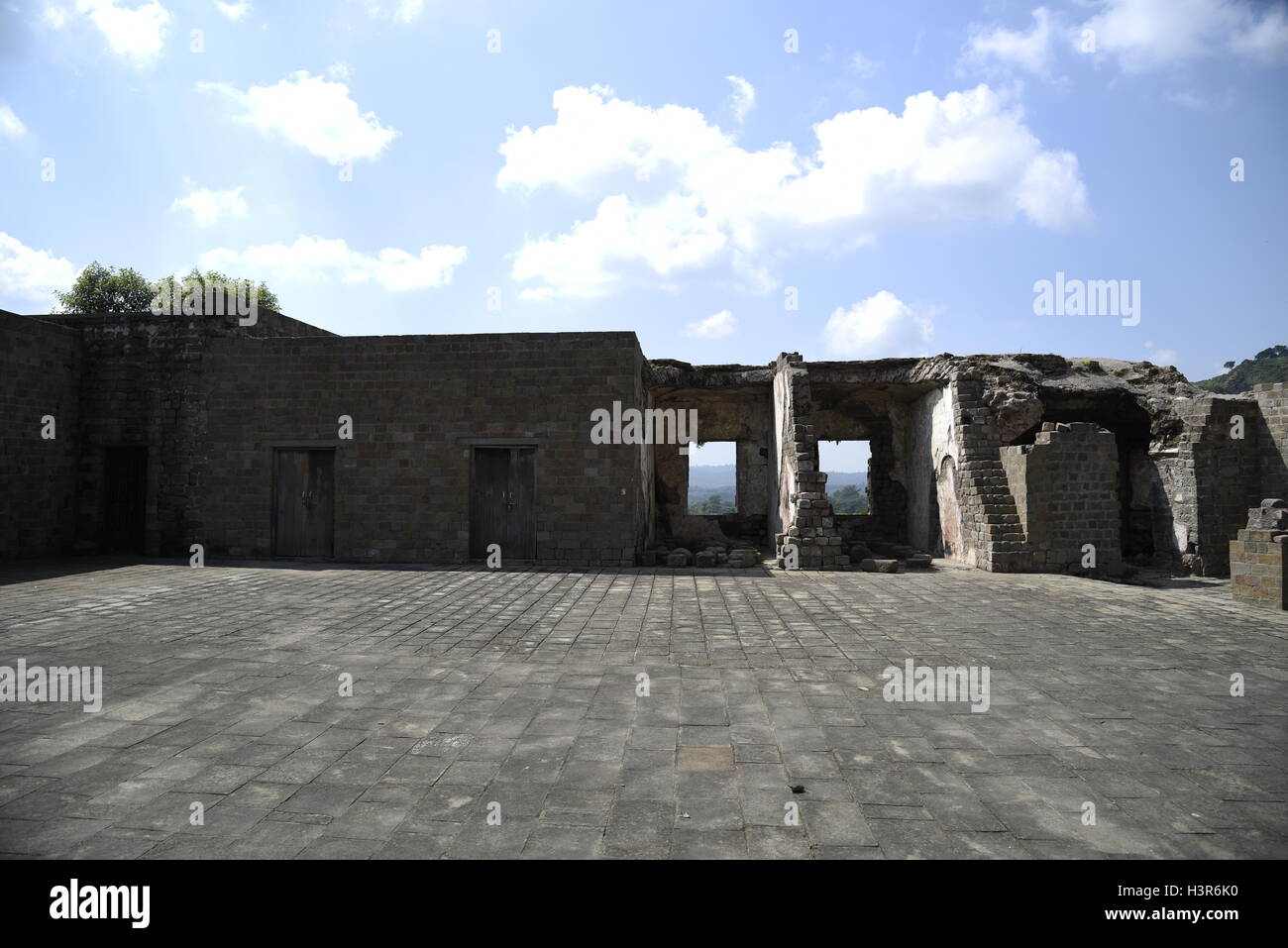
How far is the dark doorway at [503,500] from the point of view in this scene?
12.9 metres

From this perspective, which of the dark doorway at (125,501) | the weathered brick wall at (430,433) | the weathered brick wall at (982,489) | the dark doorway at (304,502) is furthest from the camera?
the dark doorway at (125,501)

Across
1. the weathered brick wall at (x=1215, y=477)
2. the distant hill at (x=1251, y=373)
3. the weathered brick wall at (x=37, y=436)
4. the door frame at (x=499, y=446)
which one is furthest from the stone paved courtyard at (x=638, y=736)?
the distant hill at (x=1251, y=373)

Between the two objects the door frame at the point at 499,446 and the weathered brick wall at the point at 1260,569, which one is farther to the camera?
the door frame at the point at 499,446

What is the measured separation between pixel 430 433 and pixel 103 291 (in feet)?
75.4

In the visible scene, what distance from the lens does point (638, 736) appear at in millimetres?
4137

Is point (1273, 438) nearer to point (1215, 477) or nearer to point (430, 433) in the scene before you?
point (1215, 477)

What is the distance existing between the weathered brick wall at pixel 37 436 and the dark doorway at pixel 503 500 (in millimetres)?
8930

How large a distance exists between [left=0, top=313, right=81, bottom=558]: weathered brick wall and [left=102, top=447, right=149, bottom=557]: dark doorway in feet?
2.09

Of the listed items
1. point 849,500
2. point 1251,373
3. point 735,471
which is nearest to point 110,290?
point 735,471

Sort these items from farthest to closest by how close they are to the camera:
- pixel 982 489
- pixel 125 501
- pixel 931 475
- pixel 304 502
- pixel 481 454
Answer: pixel 931 475, pixel 125 501, pixel 304 502, pixel 481 454, pixel 982 489

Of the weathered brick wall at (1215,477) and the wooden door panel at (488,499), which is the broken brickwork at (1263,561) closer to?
the weathered brick wall at (1215,477)

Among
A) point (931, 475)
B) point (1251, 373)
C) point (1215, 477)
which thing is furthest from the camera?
point (1251, 373)

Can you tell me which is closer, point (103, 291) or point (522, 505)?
point (522, 505)

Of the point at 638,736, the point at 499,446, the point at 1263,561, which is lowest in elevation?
the point at 638,736
